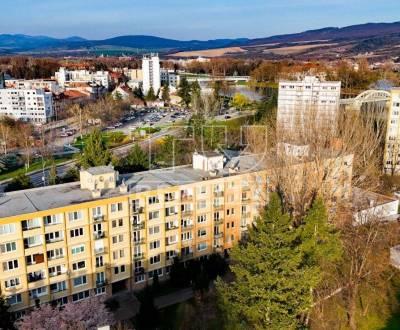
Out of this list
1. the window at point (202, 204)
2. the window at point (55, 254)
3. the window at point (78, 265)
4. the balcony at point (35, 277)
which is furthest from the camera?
the window at point (202, 204)

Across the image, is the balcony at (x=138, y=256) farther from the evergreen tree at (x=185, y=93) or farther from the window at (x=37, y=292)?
the evergreen tree at (x=185, y=93)

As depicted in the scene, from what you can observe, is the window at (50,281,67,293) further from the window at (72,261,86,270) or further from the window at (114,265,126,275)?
the window at (114,265,126,275)

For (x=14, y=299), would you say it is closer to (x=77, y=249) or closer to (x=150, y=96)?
(x=77, y=249)

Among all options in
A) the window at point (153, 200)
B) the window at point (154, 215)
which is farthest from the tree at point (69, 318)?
the window at point (153, 200)

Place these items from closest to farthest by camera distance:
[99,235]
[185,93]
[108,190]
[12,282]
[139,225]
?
[12,282]
[99,235]
[139,225]
[108,190]
[185,93]

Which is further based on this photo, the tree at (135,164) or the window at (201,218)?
the tree at (135,164)

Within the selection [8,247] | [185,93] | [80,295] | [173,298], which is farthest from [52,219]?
[185,93]
